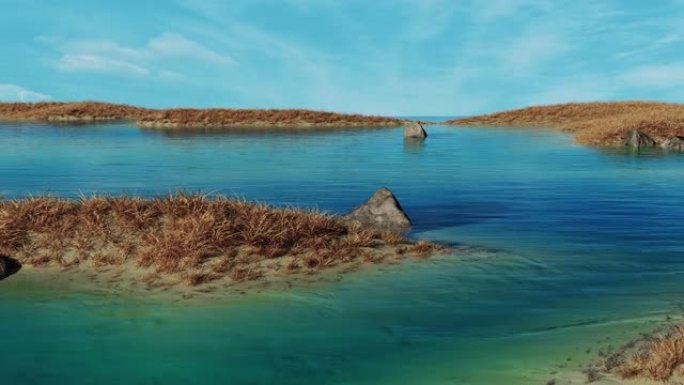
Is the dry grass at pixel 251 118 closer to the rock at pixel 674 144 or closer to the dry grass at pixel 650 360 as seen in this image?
the rock at pixel 674 144

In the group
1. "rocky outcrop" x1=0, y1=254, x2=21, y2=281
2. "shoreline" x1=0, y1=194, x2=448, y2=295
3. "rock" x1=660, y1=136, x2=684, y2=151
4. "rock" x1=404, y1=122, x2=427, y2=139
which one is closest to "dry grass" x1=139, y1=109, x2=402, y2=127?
"rock" x1=404, y1=122, x2=427, y2=139

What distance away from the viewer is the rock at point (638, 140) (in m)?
44.6

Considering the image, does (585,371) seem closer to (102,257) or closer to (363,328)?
(363,328)

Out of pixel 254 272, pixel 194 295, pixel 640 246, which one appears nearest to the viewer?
pixel 194 295

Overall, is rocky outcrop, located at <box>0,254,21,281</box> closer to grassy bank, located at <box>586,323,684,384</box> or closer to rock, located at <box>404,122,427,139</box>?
grassy bank, located at <box>586,323,684,384</box>

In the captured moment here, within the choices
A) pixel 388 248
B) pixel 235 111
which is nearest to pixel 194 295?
pixel 388 248

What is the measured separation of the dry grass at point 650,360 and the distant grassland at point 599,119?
142 ft

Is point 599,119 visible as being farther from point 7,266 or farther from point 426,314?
point 7,266

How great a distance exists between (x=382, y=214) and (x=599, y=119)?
182 feet

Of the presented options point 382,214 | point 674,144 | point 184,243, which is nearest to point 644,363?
point 184,243

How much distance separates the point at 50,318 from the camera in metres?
9.60

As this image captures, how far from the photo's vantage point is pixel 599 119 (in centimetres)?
6569

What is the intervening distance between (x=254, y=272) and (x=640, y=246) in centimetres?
812

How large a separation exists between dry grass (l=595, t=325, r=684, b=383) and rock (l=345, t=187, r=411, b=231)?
852cm
